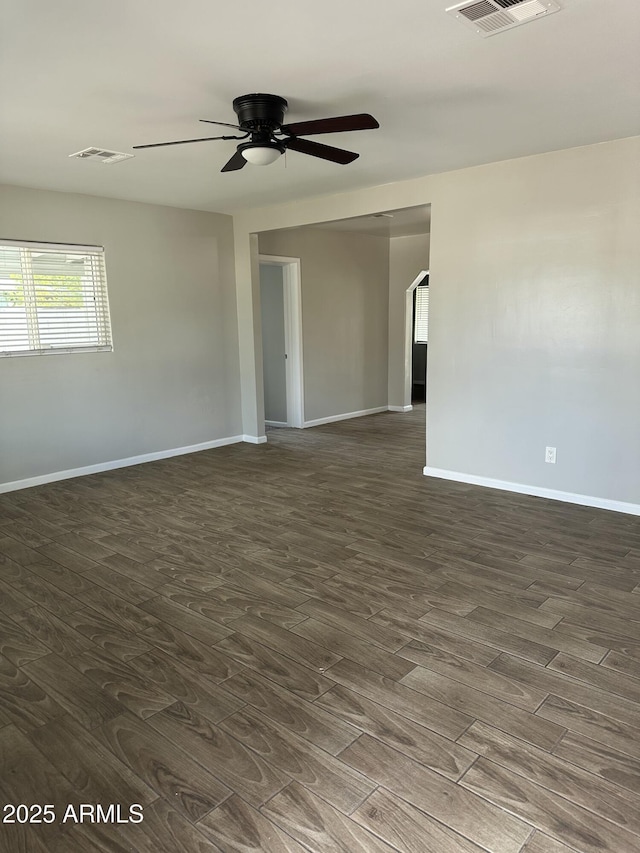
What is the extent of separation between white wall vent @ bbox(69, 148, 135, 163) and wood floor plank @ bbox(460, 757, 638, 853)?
4010mm

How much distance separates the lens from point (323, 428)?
7551 millimetres

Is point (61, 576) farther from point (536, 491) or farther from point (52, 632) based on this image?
point (536, 491)

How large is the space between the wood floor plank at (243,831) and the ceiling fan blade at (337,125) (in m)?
2.73

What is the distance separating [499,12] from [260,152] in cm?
130

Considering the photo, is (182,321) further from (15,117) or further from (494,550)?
(494,550)

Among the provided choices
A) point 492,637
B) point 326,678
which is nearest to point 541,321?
point 492,637

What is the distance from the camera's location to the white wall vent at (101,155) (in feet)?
12.5

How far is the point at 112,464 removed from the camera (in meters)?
5.66

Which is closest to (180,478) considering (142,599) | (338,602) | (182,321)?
(182,321)

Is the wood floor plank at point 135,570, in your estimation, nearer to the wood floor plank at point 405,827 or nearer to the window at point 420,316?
the wood floor plank at point 405,827

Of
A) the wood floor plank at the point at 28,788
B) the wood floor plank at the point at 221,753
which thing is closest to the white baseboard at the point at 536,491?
the wood floor plank at the point at 221,753

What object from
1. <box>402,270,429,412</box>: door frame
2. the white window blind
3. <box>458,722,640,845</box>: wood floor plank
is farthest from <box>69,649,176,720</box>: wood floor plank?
the white window blind

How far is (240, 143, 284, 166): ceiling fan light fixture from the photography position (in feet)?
9.80

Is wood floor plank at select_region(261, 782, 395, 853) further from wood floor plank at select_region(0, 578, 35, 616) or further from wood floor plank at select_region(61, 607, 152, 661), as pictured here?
wood floor plank at select_region(0, 578, 35, 616)
